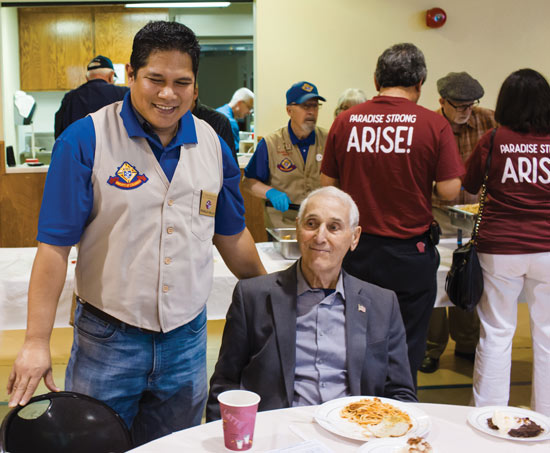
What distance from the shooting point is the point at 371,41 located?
524 cm

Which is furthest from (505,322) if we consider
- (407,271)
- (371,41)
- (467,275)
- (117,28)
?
(117,28)

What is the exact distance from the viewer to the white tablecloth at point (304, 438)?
1222mm

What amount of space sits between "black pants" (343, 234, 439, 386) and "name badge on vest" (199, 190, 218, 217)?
3.41ft

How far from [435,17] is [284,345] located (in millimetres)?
4250

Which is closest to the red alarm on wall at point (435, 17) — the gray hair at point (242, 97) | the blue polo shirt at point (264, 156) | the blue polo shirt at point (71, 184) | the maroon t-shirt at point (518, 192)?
the gray hair at point (242, 97)

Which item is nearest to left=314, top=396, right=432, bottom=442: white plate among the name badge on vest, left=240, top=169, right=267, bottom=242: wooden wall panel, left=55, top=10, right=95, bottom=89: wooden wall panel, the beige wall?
the name badge on vest

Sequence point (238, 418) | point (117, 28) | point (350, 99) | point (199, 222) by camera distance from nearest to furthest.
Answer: point (238, 418) < point (199, 222) < point (350, 99) < point (117, 28)

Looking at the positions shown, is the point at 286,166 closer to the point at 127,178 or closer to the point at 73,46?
the point at 127,178

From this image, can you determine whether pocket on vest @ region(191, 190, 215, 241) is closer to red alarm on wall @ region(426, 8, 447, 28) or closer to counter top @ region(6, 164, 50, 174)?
counter top @ region(6, 164, 50, 174)

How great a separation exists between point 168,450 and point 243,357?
0.55 m

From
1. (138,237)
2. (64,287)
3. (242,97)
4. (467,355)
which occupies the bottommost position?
(467,355)

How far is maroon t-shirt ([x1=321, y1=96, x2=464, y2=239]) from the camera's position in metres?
2.46

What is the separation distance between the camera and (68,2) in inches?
208

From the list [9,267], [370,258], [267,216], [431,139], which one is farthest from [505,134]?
[9,267]
